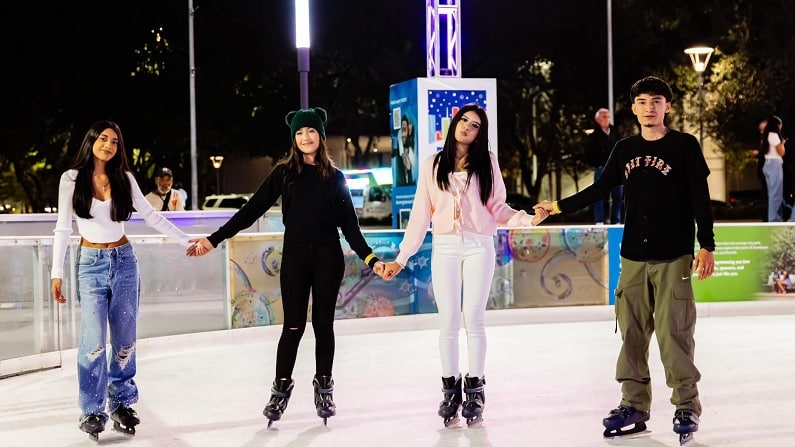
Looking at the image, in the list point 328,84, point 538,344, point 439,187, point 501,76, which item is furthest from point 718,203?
point 439,187

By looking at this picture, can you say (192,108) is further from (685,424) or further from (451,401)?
(685,424)

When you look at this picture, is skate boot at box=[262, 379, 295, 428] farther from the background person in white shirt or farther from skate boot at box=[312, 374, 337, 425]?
the background person in white shirt

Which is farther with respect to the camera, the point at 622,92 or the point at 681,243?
the point at 622,92

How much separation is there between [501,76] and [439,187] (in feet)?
108

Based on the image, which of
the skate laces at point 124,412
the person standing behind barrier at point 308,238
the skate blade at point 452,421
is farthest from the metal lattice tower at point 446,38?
the skate laces at point 124,412

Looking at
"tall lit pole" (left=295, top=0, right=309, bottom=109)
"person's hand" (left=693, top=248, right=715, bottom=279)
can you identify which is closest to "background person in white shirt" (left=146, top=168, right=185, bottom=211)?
"tall lit pole" (left=295, top=0, right=309, bottom=109)

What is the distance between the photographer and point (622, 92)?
132ft

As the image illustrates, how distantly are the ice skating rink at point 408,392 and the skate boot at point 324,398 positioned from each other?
0.09 metres

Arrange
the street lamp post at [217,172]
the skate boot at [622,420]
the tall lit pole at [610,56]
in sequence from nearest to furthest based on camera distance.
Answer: the skate boot at [622,420], the tall lit pole at [610,56], the street lamp post at [217,172]

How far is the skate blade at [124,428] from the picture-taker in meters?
6.28

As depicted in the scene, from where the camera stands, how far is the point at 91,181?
605 cm

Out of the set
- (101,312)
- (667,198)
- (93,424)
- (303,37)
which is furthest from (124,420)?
(303,37)

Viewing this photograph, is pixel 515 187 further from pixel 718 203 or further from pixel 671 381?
pixel 671 381

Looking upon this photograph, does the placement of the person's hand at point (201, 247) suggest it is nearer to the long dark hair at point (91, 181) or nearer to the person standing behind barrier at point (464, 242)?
the long dark hair at point (91, 181)
